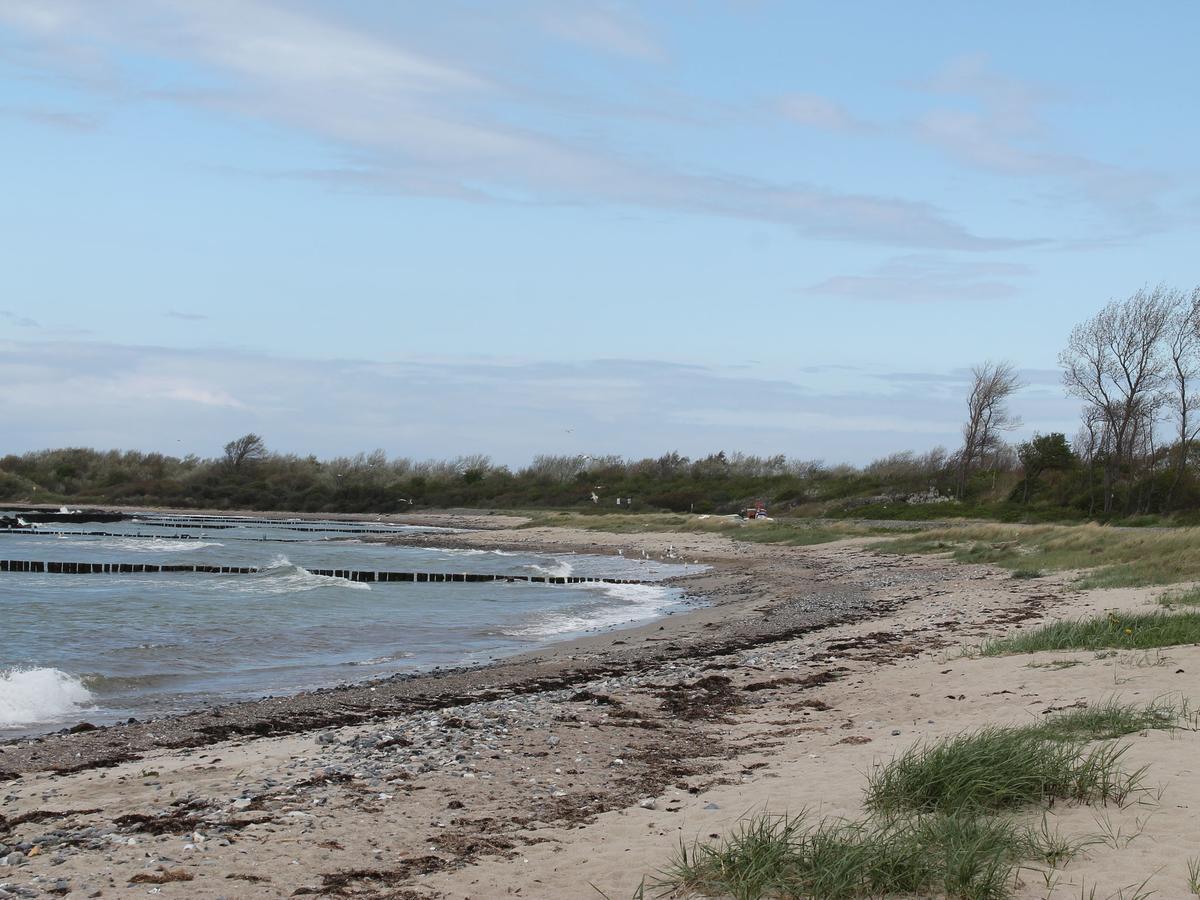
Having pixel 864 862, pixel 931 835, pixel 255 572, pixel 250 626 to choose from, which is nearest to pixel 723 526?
pixel 255 572

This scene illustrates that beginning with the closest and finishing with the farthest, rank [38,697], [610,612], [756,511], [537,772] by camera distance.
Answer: [537,772] → [38,697] → [610,612] → [756,511]

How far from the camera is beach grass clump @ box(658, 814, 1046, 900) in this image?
436 cm

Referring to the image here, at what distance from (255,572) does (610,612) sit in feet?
49.6

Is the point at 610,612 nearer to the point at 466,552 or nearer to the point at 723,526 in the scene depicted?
the point at 466,552

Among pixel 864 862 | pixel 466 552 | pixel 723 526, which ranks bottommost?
pixel 466 552

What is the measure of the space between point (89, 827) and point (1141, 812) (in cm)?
591

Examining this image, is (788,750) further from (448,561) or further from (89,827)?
(448,561)

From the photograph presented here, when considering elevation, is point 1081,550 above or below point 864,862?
above

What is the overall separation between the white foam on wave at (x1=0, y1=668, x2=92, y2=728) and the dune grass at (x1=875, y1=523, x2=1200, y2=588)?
16285mm

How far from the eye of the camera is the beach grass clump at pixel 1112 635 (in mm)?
10242

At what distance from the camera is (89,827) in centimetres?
614

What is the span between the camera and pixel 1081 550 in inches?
1006

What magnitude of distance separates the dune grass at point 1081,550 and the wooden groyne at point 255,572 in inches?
395

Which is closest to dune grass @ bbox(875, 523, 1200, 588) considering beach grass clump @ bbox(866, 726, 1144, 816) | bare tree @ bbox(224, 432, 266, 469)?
beach grass clump @ bbox(866, 726, 1144, 816)
